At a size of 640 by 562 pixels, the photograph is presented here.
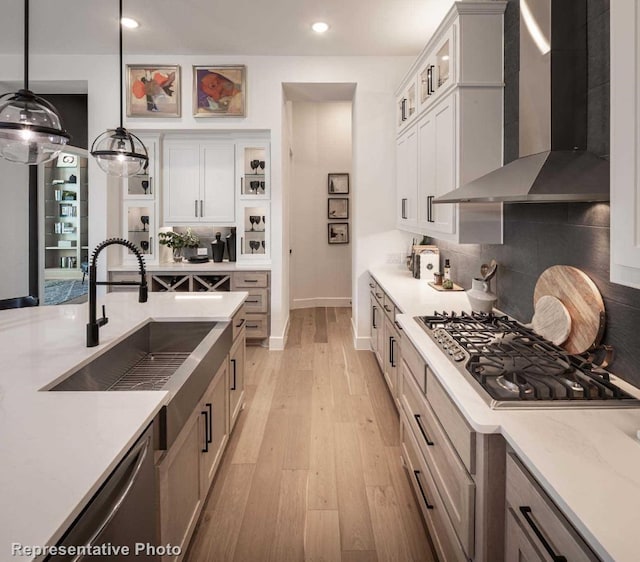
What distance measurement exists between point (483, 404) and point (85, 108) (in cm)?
591

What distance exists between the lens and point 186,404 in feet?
5.73

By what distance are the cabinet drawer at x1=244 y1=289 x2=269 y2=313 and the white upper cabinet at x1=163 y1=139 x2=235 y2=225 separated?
967mm

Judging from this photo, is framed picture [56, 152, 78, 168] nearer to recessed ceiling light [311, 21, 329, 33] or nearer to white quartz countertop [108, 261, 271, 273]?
white quartz countertop [108, 261, 271, 273]

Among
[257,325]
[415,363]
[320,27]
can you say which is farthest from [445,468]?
[320,27]

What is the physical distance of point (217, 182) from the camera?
18.0 feet

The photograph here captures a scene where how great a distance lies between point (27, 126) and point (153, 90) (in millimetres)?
3538

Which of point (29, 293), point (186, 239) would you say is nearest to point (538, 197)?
point (186, 239)

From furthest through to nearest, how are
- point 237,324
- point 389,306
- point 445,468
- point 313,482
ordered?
point 389,306 → point 237,324 → point 313,482 → point 445,468

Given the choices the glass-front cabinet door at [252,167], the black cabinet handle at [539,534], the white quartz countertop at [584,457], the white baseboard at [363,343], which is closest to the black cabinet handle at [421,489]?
the white quartz countertop at [584,457]

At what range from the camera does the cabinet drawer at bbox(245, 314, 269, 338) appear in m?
5.16

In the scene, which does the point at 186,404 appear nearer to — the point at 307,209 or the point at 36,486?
the point at 36,486

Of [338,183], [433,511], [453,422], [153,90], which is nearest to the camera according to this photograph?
[453,422]

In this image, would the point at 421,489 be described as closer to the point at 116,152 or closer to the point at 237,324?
the point at 237,324

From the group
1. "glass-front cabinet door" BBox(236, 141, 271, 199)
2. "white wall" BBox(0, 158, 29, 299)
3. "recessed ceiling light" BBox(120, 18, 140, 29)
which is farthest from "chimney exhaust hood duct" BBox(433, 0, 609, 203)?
"white wall" BBox(0, 158, 29, 299)
